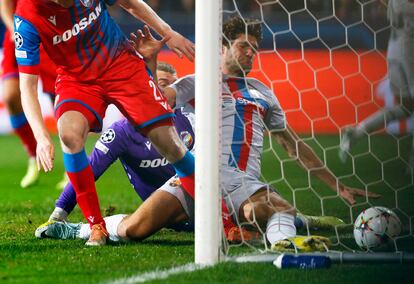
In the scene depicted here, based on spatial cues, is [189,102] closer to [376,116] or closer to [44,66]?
[376,116]

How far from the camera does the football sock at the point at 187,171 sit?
4664 millimetres

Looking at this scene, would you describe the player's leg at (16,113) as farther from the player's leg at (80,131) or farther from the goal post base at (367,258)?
the goal post base at (367,258)


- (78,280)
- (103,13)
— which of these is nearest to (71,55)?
(103,13)

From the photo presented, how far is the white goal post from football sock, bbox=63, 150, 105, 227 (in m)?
0.90

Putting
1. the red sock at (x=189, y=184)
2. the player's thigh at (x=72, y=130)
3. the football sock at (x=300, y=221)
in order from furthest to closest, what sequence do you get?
the football sock at (x=300, y=221) → the red sock at (x=189, y=184) → the player's thigh at (x=72, y=130)

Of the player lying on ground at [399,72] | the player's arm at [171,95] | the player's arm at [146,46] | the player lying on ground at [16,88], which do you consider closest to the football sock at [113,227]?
the player's arm at [171,95]

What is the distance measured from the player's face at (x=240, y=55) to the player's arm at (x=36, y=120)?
3.19 feet

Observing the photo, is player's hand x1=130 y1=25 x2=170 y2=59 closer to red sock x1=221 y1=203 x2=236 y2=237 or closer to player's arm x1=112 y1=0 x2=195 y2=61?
player's arm x1=112 y1=0 x2=195 y2=61

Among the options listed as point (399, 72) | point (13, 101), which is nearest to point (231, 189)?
point (399, 72)

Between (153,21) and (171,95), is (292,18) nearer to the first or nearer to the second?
(171,95)

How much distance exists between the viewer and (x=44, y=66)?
7426 mm

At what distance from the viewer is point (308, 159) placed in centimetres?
508

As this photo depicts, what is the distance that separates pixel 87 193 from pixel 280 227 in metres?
0.97

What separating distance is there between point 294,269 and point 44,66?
158 inches
